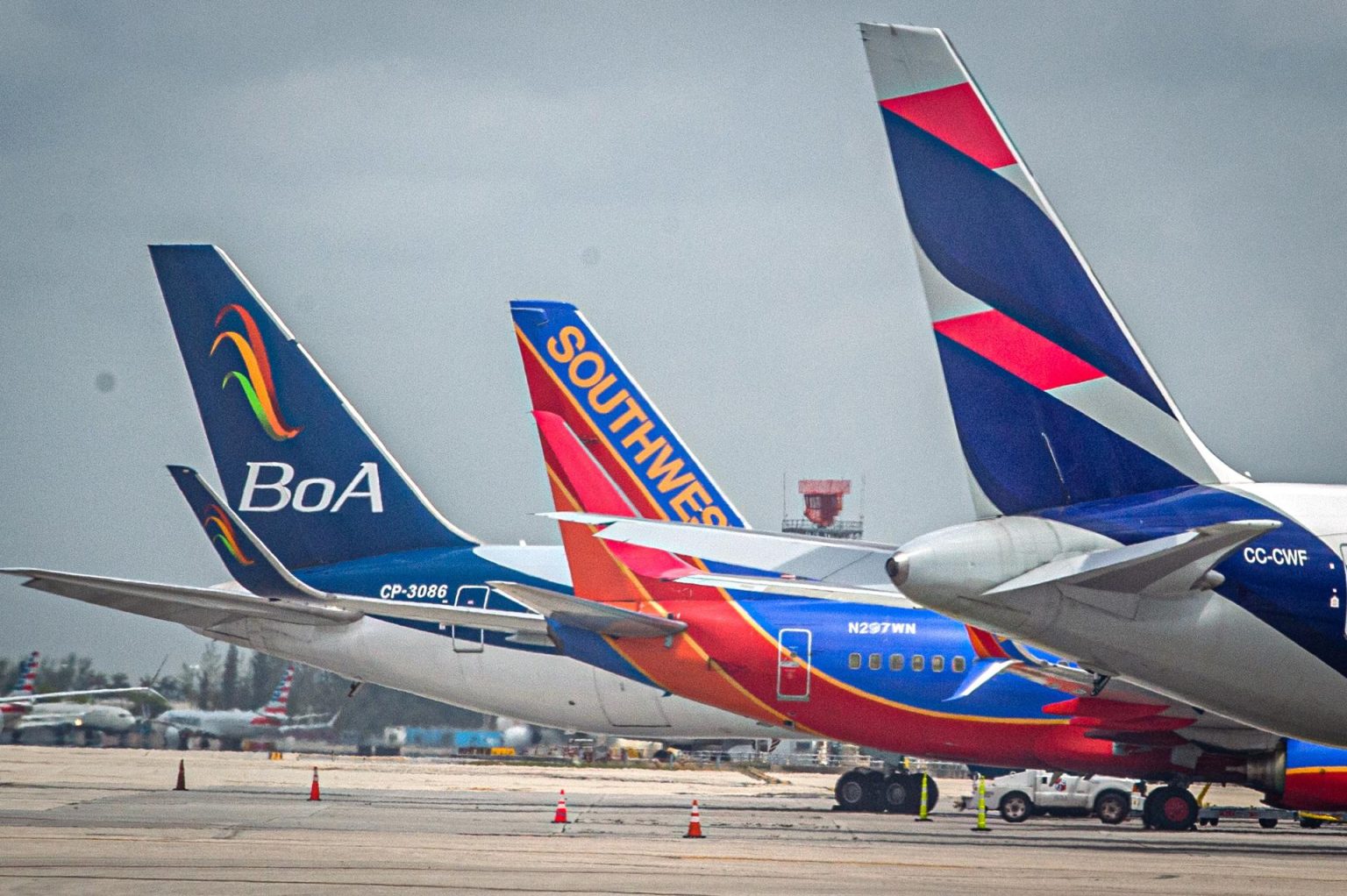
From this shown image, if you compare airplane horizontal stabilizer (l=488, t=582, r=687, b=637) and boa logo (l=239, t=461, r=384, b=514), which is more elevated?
boa logo (l=239, t=461, r=384, b=514)

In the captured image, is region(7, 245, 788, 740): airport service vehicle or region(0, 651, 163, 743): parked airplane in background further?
region(0, 651, 163, 743): parked airplane in background

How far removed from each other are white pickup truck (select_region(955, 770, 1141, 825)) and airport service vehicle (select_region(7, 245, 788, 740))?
534 centimetres

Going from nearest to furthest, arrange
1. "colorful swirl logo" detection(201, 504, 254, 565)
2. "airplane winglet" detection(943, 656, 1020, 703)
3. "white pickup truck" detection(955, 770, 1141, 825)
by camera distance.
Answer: "airplane winglet" detection(943, 656, 1020, 703) < "colorful swirl logo" detection(201, 504, 254, 565) < "white pickup truck" detection(955, 770, 1141, 825)

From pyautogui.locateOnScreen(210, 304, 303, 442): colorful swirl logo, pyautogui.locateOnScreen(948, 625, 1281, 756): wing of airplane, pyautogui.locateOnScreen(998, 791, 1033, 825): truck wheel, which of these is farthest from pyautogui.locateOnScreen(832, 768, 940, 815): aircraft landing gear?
pyautogui.locateOnScreen(210, 304, 303, 442): colorful swirl logo

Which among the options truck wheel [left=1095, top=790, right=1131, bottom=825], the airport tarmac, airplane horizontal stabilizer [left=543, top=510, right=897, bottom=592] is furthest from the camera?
truck wheel [left=1095, top=790, right=1131, bottom=825]

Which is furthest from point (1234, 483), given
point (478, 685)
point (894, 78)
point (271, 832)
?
point (478, 685)

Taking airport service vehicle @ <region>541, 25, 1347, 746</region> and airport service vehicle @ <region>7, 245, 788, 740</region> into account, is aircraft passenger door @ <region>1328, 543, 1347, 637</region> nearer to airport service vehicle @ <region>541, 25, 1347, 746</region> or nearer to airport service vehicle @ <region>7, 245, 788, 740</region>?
airport service vehicle @ <region>541, 25, 1347, 746</region>

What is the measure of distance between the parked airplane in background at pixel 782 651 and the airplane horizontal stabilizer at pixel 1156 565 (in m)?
11.9

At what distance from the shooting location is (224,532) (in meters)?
26.7

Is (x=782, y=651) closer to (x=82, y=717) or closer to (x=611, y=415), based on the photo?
(x=611, y=415)

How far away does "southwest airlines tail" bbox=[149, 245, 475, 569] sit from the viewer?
91.9ft

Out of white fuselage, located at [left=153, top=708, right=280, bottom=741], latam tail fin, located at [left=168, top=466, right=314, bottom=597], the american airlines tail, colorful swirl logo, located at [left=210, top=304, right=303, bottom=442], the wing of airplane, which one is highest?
colorful swirl logo, located at [left=210, top=304, right=303, bottom=442]

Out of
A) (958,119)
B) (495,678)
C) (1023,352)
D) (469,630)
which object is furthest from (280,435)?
(1023,352)

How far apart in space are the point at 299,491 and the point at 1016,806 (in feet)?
48.0
